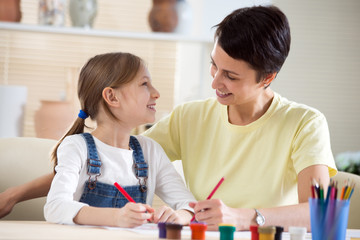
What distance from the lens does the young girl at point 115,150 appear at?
1631mm

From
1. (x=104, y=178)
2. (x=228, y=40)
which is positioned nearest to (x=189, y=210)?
(x=104, y=178)

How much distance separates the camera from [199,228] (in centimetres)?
121

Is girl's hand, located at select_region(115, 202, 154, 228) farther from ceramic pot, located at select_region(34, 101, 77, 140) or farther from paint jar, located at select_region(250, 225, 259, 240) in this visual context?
ceramic pot, located at select_region(34, 101, 77, 140)

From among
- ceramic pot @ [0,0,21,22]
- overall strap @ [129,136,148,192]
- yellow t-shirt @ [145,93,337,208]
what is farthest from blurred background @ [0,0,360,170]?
overall strap @ [129,136,148,192]

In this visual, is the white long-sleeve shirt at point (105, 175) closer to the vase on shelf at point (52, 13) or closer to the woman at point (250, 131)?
the woman at point (250, 131)

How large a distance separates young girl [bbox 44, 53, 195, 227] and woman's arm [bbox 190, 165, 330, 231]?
0.13 meters

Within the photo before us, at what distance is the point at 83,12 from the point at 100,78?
→ 1.93 m

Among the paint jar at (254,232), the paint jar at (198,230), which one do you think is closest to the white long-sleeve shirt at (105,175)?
the paint jar at (198,230)

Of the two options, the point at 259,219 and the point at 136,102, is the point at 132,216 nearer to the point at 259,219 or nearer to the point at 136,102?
the point at 259,219

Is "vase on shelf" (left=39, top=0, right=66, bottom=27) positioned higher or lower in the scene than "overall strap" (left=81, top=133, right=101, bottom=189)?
higher

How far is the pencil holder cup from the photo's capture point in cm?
116

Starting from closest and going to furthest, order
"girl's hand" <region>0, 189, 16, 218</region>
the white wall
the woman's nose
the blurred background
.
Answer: "girl's hand" <region>0, 189, 16, 218</region> < the woman's nose < the blurred background < the white wall

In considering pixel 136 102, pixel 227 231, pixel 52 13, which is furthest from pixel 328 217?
pixel 52 13

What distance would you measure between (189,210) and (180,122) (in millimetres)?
429
